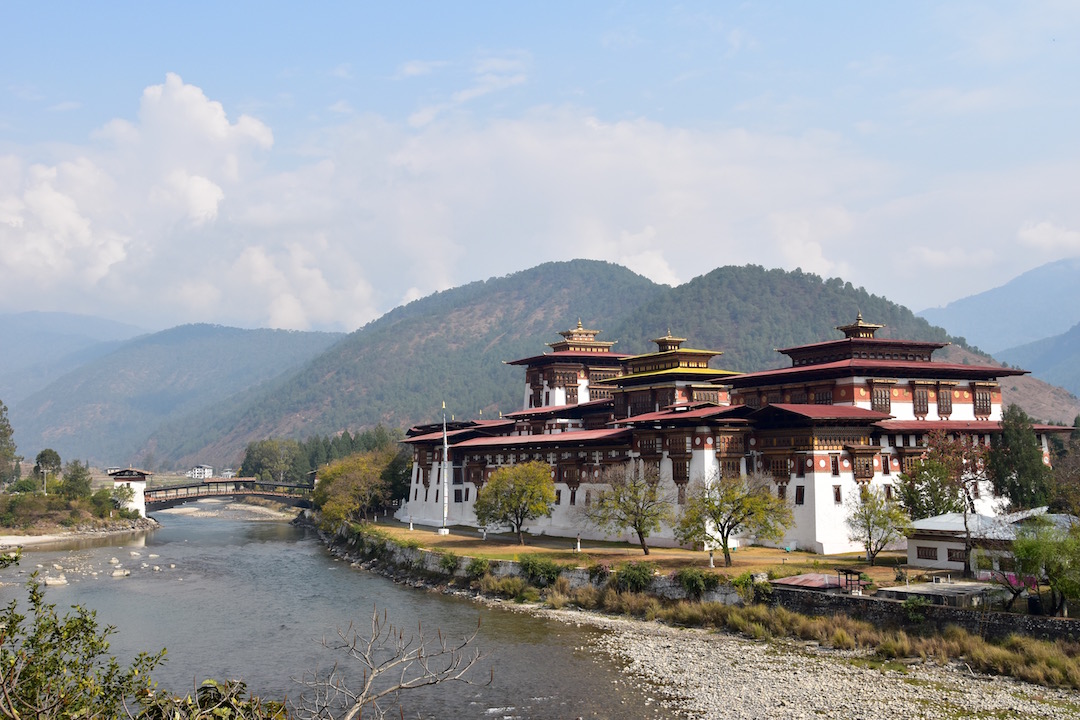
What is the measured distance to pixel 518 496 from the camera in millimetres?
76375

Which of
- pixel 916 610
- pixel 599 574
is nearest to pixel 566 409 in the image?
pixel 599 574

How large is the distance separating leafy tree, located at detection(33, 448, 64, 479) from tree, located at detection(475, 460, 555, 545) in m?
93.1

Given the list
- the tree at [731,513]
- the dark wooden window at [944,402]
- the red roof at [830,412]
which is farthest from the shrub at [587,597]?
the dark wooden window at [944,402]

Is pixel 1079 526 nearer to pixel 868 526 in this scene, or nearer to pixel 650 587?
pixel 868 526

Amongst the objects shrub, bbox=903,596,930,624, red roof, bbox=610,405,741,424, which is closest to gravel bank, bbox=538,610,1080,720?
shrub, bbox=903,596,930,624

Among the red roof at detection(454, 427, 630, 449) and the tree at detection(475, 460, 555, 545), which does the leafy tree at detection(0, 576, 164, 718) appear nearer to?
the tree at detection(475, 460, 555, 545)

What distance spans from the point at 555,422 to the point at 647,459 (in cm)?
2502

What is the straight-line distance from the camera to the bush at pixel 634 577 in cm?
5747

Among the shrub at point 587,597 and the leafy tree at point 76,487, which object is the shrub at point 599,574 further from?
the leafy tree at point 76,487

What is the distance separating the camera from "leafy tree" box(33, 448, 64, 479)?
472ft

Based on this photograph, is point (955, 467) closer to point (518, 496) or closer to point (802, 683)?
point (802, 683)

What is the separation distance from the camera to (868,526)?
5956 cm

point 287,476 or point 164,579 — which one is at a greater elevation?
point 287,476

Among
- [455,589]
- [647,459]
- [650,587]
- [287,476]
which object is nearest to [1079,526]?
[650,587]
